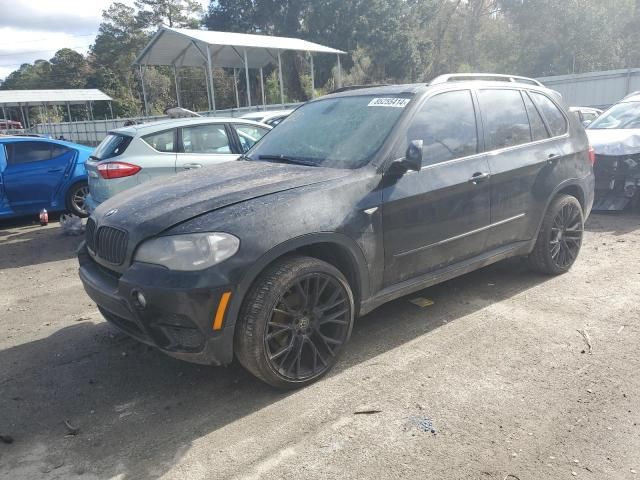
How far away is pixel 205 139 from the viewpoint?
740 centimetres

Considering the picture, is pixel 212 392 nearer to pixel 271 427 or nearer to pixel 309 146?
pixel 271 427

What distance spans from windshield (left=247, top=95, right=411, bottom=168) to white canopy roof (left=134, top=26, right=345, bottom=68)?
1554 centimetres

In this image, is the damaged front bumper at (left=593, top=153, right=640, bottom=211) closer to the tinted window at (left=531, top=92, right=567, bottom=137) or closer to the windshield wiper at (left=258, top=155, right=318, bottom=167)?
the tinted window at (left=531, top=92, right=567, bottom=137)

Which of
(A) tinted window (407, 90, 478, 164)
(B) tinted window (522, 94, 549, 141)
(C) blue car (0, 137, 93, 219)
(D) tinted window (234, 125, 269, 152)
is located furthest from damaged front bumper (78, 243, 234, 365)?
(C) blue car (0, 137, 93, 219)

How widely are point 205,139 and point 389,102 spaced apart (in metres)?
3.99

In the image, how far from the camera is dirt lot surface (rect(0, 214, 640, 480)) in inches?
106

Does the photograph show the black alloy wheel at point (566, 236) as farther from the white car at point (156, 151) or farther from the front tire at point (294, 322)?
the white car at point (156, 151)

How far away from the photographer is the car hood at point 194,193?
124 inches

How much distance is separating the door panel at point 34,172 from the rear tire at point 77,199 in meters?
0.23

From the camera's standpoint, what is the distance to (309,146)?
4137mm

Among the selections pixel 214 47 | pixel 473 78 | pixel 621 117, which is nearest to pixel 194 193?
pixel 473 78

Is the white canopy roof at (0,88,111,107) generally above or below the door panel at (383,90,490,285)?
above

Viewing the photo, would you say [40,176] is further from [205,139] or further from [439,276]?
[439,276]

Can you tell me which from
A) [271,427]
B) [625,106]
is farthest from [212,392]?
[625,106]
